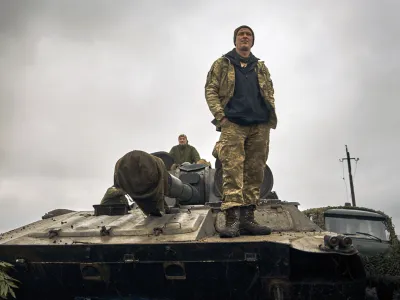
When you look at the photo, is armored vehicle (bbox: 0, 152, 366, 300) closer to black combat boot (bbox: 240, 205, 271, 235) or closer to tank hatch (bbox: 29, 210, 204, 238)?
tank hatch (bbox: 29, 210, 204, 238)

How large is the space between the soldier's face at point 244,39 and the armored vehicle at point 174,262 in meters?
1.66

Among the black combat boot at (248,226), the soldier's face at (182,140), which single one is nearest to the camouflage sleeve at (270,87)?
the black combat boot at (248,226)

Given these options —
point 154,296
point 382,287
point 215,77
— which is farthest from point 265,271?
point 382,287

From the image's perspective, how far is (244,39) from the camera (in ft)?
16.9

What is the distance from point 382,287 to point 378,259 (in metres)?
1.97

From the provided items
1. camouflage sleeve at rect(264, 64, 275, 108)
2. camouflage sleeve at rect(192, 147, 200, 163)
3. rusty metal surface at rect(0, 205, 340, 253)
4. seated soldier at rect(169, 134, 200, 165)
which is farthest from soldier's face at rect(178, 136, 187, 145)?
camouflage sleeve at rect(264, 64, 275, 108)

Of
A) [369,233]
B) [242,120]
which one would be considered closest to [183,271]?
[242,120]

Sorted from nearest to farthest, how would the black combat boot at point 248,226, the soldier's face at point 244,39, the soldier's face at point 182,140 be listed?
the black combat boot at point 248,226 < the soldier's face at point 244,39 < the soldier's face at point 182,140

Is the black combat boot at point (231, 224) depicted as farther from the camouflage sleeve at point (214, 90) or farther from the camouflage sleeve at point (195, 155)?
the camouflage sleeve at point (195, 155)

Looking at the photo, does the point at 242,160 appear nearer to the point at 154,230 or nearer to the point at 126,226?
the point at 154,230

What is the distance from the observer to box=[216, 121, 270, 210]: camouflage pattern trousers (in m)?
4.86

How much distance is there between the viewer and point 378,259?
8.60 metres

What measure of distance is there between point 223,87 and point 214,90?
0.11 m

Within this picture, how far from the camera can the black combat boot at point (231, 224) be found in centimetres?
453
